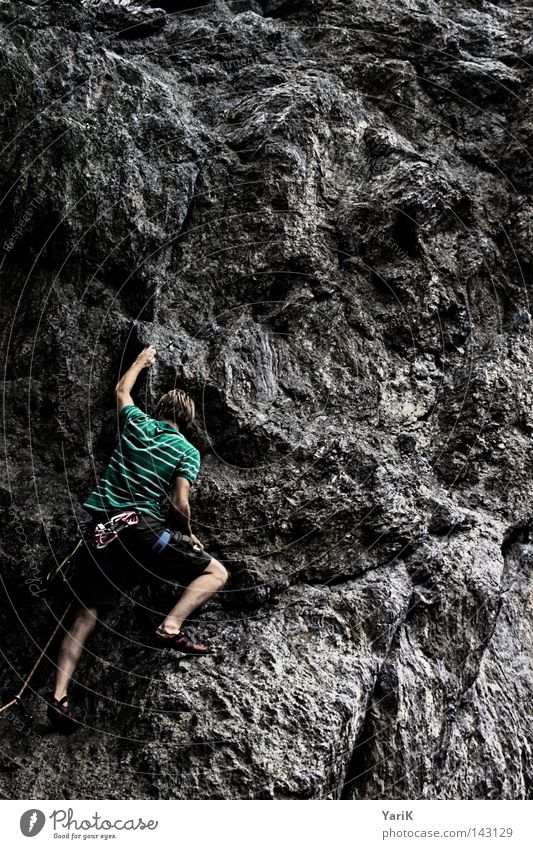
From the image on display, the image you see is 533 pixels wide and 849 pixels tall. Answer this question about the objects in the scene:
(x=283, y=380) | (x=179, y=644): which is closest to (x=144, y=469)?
(x=179, y=644)

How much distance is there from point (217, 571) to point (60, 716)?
5.35 feet

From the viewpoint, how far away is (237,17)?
903 cm

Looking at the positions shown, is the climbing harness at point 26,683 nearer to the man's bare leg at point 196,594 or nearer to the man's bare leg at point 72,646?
the man's bare leg at point 72,646

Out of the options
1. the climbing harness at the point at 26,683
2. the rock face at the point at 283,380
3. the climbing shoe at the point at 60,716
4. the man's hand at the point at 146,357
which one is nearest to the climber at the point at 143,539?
the climbing shoe at the point at 60,716

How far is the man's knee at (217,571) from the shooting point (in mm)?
6340

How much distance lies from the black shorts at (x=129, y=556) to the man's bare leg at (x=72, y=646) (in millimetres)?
99

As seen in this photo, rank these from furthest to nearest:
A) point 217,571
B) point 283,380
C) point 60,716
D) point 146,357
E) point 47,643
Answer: point 283,380 → point 146,357 → point 217,571 → point 47,643 → point 60,716

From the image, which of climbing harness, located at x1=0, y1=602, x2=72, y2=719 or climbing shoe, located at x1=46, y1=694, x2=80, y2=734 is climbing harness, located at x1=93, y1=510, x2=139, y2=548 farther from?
climbing shoe, located at x1=46, y1=694, x2=80, y2=734

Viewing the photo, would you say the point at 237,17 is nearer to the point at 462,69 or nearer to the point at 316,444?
the point at 462,69

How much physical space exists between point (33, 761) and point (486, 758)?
368 centimetres

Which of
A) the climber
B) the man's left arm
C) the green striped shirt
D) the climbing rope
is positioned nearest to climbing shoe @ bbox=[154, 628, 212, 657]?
the climber

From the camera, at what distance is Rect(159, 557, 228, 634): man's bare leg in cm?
614

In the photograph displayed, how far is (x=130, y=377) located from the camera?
6.91 meters

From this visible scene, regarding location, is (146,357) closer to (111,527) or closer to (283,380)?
(283,380)
